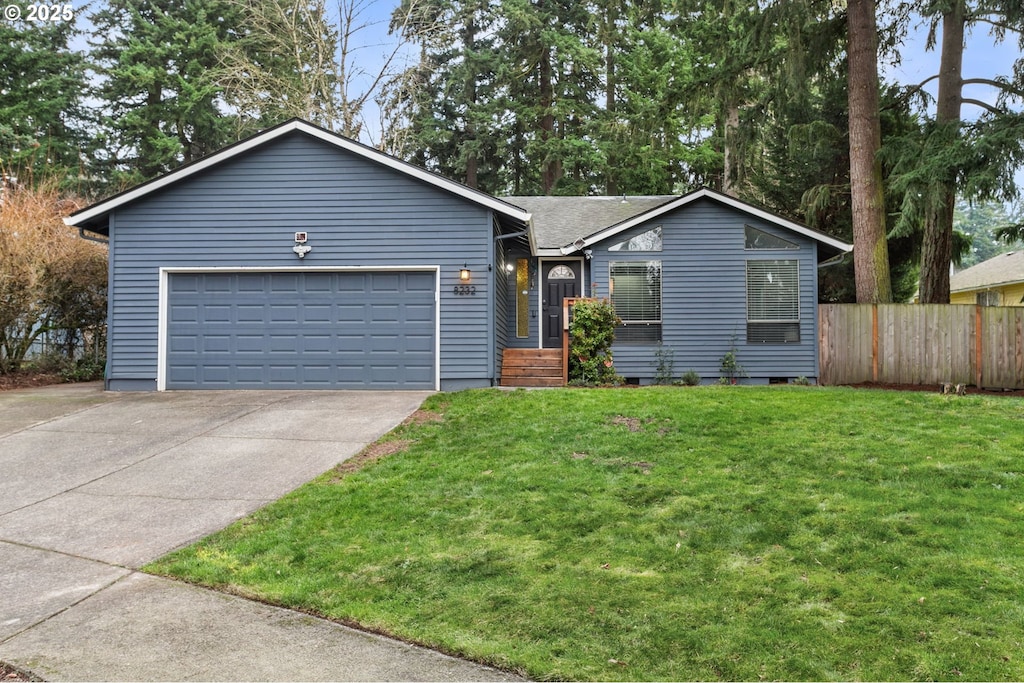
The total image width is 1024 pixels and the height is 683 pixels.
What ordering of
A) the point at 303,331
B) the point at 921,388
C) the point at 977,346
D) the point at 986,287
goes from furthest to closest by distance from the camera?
the point at 986,287 → the point at 977,346 → the point at 921,388 → the point at 303,331

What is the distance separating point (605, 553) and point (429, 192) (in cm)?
850

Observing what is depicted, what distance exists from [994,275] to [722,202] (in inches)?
567

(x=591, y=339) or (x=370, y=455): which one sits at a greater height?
(x=591, y=339)

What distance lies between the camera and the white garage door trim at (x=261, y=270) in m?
11.2

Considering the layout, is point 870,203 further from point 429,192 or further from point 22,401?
point 22,401

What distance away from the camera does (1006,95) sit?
13.7m

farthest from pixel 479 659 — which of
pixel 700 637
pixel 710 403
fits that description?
pixel 710 403

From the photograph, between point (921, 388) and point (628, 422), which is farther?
point (921, 388)

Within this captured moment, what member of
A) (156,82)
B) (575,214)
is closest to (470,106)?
(575,214)

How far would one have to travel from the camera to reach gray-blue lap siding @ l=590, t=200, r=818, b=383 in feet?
41.9

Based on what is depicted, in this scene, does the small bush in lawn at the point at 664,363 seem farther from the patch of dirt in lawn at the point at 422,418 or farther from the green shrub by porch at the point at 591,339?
the patch of dirt in lawn at the point at 422,418

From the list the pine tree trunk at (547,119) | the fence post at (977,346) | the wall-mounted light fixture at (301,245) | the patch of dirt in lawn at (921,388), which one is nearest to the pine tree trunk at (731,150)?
the pine tree trunk at (547,119)

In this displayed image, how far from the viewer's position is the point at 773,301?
12.9 meters

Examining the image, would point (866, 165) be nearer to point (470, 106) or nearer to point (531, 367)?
point (531, 367)
